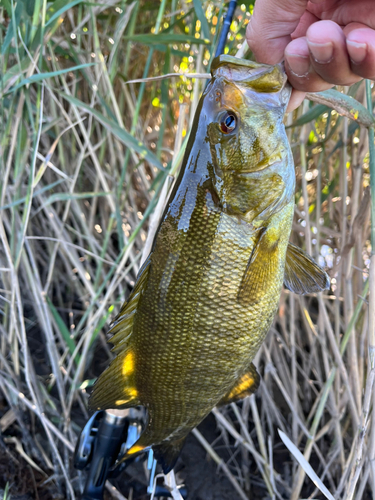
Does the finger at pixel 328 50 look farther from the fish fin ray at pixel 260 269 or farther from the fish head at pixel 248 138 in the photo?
the fish fin ray at pixel 260 269

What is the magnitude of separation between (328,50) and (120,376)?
88 cm

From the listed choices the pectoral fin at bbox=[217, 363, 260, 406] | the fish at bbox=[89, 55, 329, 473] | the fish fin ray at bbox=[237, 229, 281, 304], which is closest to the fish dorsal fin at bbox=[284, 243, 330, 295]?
the fish at bbox=[89, 55, 329, 473]

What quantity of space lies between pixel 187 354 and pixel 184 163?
17.4 inches

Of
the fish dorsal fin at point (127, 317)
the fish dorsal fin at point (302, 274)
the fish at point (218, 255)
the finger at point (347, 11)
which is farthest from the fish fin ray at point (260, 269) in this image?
the finger at point (347, 11)

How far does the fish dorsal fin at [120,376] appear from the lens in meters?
1.00

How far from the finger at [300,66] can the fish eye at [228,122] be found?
160 millimetres

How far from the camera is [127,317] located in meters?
1.00

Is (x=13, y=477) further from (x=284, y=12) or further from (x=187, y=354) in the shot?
(x=284, y=12)

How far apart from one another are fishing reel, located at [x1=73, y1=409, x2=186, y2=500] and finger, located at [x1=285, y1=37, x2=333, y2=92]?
3.45 feet

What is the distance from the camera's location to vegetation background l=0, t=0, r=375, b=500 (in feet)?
4.51

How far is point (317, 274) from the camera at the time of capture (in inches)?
38.0

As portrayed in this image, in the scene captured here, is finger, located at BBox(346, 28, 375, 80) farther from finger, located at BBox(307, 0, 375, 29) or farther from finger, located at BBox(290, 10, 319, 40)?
finger, located at BBox(290, 10, 319, 40)

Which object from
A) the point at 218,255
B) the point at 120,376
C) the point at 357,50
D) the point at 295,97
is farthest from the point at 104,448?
the point at 357,50

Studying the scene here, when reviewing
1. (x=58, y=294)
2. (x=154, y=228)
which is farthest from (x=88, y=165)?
(x=154, y=228)
